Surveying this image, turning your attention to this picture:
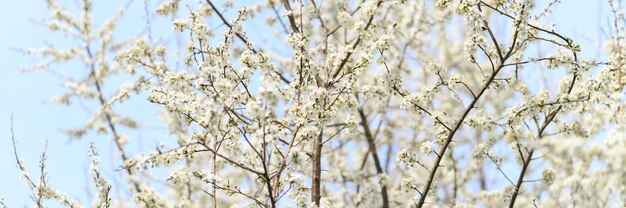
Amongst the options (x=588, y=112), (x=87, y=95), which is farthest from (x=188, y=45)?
(x=87, y=95)

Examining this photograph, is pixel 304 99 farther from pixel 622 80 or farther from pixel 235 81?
pixel 622 80

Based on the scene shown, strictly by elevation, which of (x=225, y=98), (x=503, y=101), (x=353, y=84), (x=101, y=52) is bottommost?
(x=225, y=98)

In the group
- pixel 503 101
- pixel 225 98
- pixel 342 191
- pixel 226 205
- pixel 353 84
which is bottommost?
pixel 225 98

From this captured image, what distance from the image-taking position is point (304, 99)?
191 inches

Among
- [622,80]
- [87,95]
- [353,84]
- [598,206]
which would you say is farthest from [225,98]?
[87,95]

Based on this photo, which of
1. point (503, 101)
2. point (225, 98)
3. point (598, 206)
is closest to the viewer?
point (598, 206)

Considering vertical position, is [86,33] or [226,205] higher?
[86,33]

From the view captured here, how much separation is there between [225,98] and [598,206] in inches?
89.5

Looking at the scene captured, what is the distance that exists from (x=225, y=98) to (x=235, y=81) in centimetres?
34

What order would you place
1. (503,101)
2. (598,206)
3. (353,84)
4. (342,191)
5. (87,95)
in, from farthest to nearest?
(503,101), (87,95), (342,191), (353,84), (598,206)

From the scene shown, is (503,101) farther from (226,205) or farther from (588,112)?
(588,112)

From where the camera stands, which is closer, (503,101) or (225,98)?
(225,98)

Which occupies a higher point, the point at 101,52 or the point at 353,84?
the point at 101,52

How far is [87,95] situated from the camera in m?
9.36
